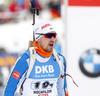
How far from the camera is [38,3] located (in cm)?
1359

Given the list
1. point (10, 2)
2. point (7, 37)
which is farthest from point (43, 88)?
point (10, 2)

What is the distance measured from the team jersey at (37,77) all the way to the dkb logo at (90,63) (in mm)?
1719

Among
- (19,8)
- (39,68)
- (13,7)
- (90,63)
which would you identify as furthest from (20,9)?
(39,68)

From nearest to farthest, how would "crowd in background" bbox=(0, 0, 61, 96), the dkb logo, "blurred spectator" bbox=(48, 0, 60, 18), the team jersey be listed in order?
1. the team jersey
2. the dkb logo
3. "crowd in background" bbox=(0, 0, 61, 96)
4. "blurred spectator" bbox=(48, 0, 60, 18)

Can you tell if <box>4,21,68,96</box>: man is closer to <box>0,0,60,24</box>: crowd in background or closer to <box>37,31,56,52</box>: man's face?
<box>37,31,56,52</box>: man's face

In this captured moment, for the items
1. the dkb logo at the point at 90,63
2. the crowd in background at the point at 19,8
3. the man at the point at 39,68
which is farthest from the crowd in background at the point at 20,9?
the man at the point at 39,68

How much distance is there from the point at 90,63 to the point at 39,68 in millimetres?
2020

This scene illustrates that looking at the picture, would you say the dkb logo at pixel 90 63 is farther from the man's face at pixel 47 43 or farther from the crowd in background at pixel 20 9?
the crowd in background at pixel 20 9

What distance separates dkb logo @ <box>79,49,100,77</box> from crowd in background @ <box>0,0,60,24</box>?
675 cm

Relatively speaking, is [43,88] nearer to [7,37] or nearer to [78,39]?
[78,39]

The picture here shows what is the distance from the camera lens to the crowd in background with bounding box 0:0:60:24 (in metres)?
12.5

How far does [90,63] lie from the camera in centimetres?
574

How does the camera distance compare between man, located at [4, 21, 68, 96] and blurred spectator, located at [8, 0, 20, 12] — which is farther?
blurred spectator, located at [8, 0, 20, 12]

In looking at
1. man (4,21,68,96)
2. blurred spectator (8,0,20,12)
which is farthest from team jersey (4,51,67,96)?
blurred spectator (8,0,20,12)
